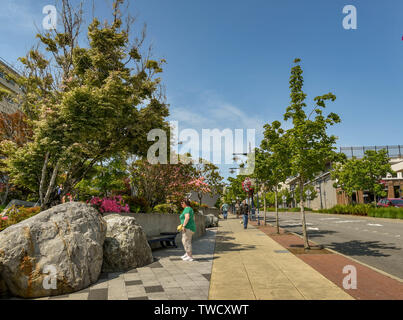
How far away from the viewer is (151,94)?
11352 mm

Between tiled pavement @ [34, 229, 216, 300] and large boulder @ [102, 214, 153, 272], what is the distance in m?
0.27

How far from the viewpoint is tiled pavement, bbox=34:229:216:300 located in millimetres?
4941

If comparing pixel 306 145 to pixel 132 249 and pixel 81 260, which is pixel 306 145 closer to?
pixel 132 249

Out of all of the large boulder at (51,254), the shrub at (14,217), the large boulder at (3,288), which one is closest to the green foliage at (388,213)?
the large boulder at (51,254)

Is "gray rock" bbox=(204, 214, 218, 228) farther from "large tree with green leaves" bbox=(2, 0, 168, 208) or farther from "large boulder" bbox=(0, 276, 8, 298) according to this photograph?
"large boulder" bbox=(0, 276, 8, 298)

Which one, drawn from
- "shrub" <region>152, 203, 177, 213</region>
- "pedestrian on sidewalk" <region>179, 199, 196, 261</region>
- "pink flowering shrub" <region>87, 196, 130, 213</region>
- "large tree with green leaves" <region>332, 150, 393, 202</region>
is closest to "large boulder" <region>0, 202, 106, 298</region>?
"pedestrian on sidewalk" <region>179, 199, 196, 261</region>

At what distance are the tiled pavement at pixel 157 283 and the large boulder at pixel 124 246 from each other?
0.89ft

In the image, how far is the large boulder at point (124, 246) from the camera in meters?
6.87

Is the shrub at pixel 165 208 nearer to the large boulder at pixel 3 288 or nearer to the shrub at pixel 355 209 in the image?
the large boulder at pixel 3 288

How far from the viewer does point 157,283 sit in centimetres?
578

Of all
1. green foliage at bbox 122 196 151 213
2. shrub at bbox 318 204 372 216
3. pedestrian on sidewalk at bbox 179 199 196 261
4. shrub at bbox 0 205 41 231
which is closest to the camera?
shrub at bbox 0 205 41 231

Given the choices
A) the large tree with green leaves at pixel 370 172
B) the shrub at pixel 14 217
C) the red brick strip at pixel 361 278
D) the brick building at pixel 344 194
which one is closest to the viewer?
the red brick strip at pixel 361 278

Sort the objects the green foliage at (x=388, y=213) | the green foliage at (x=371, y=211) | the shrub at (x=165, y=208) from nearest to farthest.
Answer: the shrub at (x=165, y=208), the green foliage at (x=388, y=213), the green foliage at (x=371, y=211)
